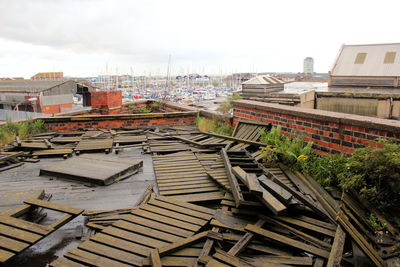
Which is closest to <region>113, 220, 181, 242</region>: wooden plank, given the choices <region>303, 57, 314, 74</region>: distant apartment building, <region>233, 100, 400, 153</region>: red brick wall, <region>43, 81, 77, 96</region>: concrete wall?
<region>233, 100, 400, 153</region>: red brick wall

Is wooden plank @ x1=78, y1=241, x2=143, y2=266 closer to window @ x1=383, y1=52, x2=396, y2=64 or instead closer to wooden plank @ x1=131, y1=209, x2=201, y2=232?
wooden plank @ x1=131, y1=209, x2=201, y2=232

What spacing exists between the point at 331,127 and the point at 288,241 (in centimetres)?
272

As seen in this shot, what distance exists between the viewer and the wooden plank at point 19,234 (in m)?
2.78

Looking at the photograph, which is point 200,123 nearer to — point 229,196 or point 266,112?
point 266,112

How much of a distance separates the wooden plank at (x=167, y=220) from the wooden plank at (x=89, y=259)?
0.77 m

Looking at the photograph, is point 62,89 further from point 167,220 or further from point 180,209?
point 167,220

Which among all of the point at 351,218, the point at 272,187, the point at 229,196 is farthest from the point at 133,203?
the point at 351,218

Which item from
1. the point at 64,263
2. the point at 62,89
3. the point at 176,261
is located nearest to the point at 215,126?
the point at 176,261

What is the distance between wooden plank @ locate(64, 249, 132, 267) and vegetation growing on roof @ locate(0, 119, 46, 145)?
18.7 ft

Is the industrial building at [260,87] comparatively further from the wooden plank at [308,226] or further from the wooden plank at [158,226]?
the wooden plank at [158,226]

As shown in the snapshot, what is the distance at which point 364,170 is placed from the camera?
11.4 feet

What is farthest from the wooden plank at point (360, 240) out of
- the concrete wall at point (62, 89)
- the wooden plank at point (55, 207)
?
the concrete wall at point (62, 89)

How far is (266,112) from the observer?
6492 mm

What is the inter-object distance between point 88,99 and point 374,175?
13887 millimetres
